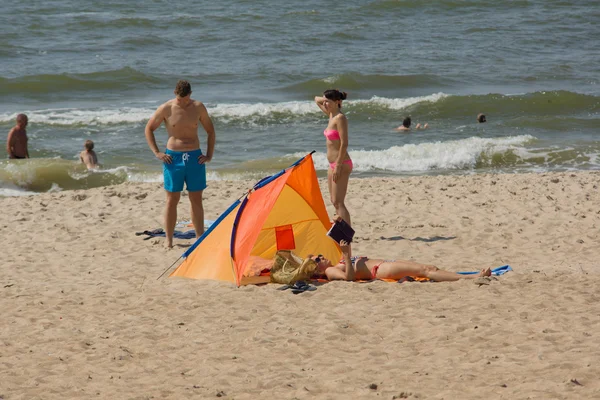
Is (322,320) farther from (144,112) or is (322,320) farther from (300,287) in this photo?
(144,112)

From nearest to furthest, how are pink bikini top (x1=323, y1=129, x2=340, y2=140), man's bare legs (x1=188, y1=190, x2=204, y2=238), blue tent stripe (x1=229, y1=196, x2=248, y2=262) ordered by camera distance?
blue tent stripe (x1=229, y1=196, x2=248, y2=262) < pink bikini top (x1=323, y1=129, x2=340, y2=140) < man's bare legs (x1=188, y1=190, x2=204, y2=238)

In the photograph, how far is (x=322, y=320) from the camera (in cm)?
616

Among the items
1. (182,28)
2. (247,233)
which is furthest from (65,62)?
(247,233)

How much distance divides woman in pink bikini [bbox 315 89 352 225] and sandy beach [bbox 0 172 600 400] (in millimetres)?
831

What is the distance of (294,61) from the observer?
24953 millimetres

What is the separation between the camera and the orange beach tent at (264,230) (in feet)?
24.3

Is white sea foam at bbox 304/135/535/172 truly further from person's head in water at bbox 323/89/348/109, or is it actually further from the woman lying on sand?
the woman lying on sand

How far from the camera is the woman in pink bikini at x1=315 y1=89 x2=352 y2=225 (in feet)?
25.4

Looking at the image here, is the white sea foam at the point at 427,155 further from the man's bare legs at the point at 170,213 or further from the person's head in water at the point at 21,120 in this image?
the man's bare legs at the point at 170,213

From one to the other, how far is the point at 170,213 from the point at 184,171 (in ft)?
1.63

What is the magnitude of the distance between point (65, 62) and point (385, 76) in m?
9.53

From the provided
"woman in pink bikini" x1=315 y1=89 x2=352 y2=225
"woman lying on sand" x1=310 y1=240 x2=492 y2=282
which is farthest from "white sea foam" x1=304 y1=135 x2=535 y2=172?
"woman lying on sand" x1=310 y1=240 x2=492 y2=282

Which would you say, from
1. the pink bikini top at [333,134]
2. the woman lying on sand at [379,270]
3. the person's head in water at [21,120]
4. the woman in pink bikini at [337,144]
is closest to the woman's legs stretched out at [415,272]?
the woman lying on sand at [379,270]

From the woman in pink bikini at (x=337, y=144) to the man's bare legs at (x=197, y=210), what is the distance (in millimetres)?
1433
